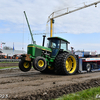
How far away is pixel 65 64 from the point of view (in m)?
9.52

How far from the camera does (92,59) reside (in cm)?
1264

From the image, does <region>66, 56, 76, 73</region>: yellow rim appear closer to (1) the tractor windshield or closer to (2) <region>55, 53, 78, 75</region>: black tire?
(2) <region>55, 53, 78, 75</region>: black tire

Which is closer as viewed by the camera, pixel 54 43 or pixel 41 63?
pixel 41 63

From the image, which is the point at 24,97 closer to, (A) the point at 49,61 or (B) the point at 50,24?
(A) the point at 49,61

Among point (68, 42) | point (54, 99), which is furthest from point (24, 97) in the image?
point (68, 42)

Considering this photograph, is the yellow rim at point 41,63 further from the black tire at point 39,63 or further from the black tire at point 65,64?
the black tire at point 65,64

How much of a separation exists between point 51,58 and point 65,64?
3.28ft

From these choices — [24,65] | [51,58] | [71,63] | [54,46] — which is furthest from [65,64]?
[24,65]

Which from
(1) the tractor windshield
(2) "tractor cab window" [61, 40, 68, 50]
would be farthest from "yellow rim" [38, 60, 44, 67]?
(2) "tractor cab window" [61, 40, 68, 50]

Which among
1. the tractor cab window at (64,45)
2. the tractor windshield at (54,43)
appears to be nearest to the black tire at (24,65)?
the tractor windshield at (54,43)

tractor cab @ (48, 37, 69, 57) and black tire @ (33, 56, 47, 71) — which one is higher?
tractor cab @ (48, 37, 69, 57)

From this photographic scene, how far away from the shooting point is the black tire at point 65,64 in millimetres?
9461

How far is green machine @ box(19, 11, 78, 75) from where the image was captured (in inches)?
345

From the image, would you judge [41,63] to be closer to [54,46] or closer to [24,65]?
[24,65]
